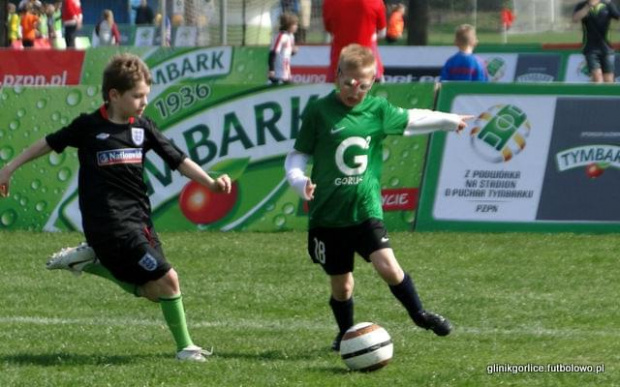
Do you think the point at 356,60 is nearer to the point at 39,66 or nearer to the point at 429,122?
the point at 429,122

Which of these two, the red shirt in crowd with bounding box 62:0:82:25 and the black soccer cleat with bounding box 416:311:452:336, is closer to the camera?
the black soccer cleat with bounding box 416:311:452:336

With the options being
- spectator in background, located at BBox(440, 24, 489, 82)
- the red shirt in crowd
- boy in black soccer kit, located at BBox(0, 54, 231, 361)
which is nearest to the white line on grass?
boy in black soccer kit, located at BBox(0, 54, 231, 361)

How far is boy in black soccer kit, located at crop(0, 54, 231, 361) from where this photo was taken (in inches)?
286

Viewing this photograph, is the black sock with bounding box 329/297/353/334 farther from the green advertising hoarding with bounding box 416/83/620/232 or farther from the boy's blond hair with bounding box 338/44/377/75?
the green advertising hoarding with bounding box 416/83/620/232

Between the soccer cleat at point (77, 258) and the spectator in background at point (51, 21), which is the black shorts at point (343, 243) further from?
the spectator in background at point (51, 21)

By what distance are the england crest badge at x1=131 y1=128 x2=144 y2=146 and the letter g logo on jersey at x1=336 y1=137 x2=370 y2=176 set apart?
41.1 inches

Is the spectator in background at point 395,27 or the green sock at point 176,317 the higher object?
the green sock at point 176,317

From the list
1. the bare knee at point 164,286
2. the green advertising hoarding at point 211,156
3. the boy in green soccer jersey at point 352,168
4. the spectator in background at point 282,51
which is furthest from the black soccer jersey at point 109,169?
the spectator in background at point 282,51

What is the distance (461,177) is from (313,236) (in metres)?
5.47

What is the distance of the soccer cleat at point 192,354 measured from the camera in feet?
24.2

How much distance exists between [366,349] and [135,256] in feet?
4.27

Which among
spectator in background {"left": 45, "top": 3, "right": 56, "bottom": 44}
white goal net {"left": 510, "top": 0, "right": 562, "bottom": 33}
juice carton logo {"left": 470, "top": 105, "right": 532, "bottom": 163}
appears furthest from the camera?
spectator in background {"left": 45, "top": 3, "right": 56, "bottom": 44}

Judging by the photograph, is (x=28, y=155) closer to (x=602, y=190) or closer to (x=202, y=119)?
(x=202, y=119)

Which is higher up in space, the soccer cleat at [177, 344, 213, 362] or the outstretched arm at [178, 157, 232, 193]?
the outstretched arm at [178, 157, 232, 193]
